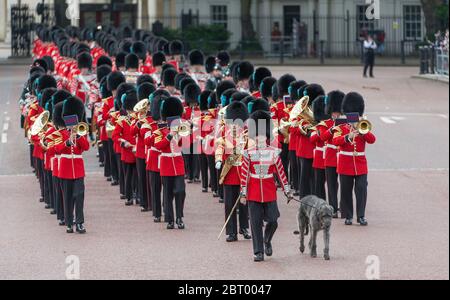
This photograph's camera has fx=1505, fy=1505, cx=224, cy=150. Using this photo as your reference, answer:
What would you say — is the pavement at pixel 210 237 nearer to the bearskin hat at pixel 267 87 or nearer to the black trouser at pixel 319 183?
the black trouser at pixel 319 183

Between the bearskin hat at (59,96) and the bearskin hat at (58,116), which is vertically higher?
the bearskin hat at (59,96)

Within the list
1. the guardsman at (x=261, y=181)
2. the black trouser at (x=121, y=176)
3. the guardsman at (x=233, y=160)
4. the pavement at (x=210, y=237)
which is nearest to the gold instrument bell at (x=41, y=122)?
the pavement at (x=210, y=237)

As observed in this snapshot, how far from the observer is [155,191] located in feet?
51.7

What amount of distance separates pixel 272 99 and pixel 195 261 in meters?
5.26

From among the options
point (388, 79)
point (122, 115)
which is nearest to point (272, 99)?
point (122, 115)

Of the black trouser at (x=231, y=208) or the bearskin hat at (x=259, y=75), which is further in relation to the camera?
the bearskin hat at (x=259, y=75)

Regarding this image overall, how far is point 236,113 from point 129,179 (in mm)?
3140

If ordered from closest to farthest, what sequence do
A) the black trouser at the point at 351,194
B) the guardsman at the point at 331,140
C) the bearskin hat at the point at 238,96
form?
1. the black trouser at the point at 351,194
2. the guardsman at the point at 331,140
3. the bearskin hat at the point at 238,96

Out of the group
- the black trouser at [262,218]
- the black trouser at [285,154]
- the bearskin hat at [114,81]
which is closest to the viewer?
the black trouser at [262,218]

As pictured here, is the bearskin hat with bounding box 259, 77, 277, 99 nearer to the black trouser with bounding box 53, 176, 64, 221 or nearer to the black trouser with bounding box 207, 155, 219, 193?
the black trouser with bounding box 207, 155, 219, 193

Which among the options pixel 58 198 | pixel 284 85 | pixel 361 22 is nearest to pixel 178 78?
pixel 284 85

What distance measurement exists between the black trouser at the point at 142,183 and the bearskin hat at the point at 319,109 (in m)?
1.98

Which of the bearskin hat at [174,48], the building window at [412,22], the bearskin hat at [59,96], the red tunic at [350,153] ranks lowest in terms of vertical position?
the red tunic at [350,153]

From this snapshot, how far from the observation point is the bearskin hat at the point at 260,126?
13.4 meters
